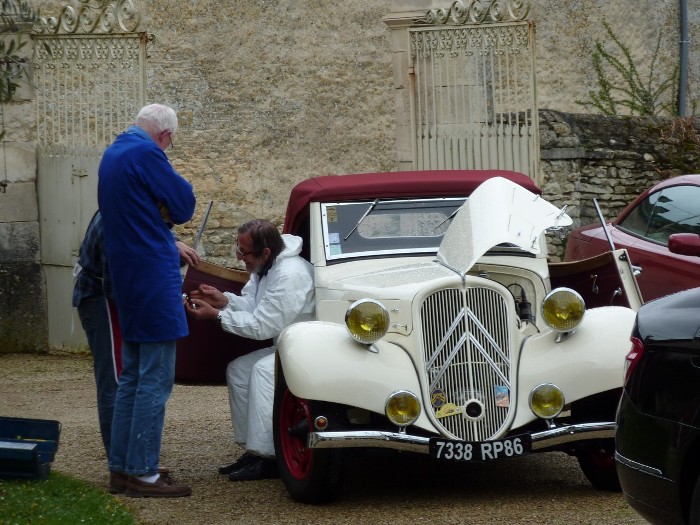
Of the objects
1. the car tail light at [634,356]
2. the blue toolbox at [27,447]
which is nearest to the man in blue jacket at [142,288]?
the blue toolbox at [27,447]

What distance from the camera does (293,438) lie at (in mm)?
6469

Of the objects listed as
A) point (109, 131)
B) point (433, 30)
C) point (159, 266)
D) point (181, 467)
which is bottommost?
point (181, 467)

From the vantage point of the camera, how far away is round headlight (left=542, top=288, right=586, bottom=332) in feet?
20.5

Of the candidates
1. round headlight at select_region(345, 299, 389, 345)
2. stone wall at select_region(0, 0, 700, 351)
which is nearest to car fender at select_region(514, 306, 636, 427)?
round headlight at select_region(345, 299, 389, 345)

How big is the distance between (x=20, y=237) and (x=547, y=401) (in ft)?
25.2

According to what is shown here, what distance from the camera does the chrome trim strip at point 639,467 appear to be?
14.6 feet

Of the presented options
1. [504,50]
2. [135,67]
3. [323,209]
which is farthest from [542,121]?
[323,209]

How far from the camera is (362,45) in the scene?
1864cm

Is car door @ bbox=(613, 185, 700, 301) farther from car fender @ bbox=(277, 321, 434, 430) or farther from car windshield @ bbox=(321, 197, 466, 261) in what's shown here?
car fender @ bbox=(277, 321, 434, 430)

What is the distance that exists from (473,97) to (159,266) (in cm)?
717

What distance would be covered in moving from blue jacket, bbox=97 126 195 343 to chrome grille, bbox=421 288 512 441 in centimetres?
130

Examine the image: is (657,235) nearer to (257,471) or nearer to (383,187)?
(383,187)

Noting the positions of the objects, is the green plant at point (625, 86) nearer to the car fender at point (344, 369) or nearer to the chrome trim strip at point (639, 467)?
the car fender at point (344, 369)

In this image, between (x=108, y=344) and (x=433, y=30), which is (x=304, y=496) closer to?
(x=108, y=344)
